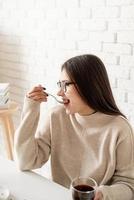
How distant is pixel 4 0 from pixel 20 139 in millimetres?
1683

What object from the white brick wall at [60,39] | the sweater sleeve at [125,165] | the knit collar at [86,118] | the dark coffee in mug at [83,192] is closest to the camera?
the dark coffee in mug at [83,192]

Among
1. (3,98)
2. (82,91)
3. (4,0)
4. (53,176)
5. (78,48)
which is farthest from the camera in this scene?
(4,0)

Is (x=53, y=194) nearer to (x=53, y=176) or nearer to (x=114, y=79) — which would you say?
(x=53, y=176)

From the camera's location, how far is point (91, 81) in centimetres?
117

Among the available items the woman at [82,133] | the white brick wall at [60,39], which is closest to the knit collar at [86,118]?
the woman at [82,133]

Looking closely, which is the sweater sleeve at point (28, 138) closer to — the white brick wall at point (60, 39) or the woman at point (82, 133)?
the woman at point (82, 133)

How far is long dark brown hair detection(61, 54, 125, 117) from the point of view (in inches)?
46.2

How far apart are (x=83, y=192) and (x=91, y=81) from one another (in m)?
0.42

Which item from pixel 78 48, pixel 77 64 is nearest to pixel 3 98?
pixel 78 48

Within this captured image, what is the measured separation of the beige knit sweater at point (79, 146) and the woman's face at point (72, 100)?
0.04 meters

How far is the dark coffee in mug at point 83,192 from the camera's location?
87 cm

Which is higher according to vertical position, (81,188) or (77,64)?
A: (77,64)

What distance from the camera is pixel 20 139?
1.24m

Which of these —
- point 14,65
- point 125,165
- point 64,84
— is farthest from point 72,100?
point 14,65
